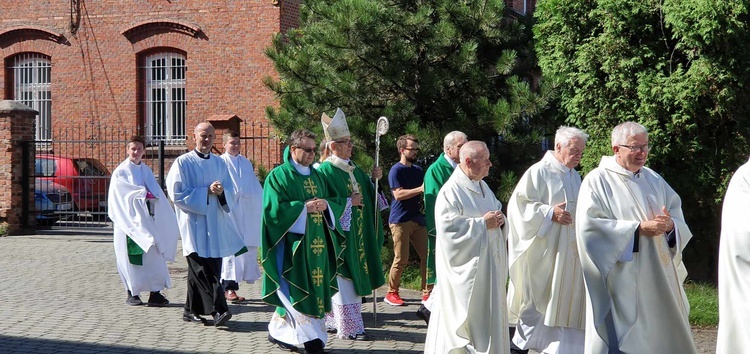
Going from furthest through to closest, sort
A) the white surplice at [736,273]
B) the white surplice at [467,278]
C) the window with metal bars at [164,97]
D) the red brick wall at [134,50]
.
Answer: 1. the window with metal bars at [164,97]
2. the red brick wall at [134,50]
3. the white surplice at [467,278]
4. the white surplice at [736,273]

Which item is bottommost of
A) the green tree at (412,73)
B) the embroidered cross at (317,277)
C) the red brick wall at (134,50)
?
the embroidered cross at (317,277)

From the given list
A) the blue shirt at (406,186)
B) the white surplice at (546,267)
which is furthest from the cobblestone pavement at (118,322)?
the white surplice at (546,267)

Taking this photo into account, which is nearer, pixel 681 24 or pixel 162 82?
pixel 681 24

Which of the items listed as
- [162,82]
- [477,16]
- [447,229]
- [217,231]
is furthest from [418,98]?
[162,82]

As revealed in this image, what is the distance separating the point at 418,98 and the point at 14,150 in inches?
345

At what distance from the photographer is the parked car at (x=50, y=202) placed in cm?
1892

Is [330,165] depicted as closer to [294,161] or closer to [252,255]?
[294,161]

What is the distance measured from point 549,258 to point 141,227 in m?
4.98

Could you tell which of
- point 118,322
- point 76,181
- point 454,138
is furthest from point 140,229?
point 76,181

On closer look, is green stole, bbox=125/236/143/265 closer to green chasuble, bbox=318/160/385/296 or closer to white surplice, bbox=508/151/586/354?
green chasuble, bbox=318/160/385/296

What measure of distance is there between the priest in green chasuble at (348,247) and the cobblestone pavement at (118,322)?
0.28 meters

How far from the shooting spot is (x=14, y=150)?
18.0m

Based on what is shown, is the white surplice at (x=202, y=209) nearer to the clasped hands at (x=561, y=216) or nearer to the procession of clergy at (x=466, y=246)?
the procession of clergy at (x=466, y=246)

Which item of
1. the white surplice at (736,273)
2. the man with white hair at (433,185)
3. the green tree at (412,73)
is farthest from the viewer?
the green tree at (412,73)
